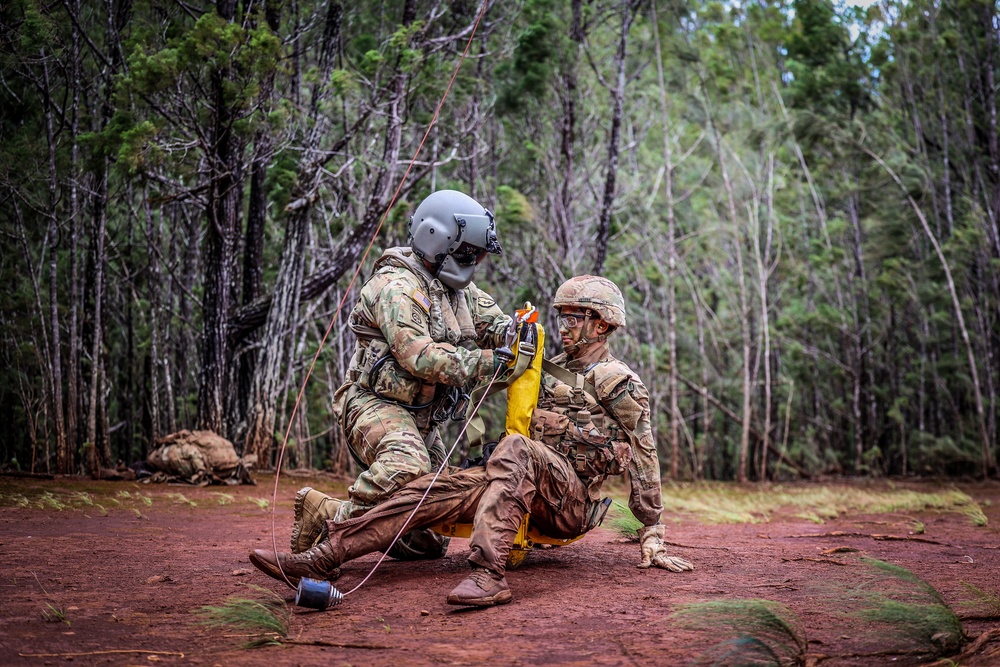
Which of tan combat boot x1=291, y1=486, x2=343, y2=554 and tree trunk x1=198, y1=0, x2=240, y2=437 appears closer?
tan combat boot x1=291, y1=486, x2=343, y2=554

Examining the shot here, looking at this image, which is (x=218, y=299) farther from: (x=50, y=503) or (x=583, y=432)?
(x=583, y=432)

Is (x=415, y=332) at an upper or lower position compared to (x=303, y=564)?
upper

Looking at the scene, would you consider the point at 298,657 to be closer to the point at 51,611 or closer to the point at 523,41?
the point at 51,611

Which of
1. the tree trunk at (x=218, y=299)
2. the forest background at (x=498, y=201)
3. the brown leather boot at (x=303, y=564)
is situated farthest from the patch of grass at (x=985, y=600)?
the tree trunk at (x=218, y=299)

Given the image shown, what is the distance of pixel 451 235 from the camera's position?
4.99 m

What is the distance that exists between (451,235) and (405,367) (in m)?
0.80

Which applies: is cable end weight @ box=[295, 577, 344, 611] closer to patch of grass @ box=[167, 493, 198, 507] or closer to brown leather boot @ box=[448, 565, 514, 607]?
brown leather boot @ box=[448, 565, 514, 607]

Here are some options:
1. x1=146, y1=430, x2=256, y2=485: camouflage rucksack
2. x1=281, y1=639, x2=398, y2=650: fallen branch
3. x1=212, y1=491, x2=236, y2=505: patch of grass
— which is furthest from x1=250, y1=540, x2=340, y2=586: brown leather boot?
x1=146, y1=430, x2=256, y2=485: camouflage rucksack

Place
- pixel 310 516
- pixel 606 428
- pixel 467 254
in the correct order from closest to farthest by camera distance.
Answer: pixel 310 516 < pixel 606 428 < pixel 467 254

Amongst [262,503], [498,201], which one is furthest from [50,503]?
[498,201]

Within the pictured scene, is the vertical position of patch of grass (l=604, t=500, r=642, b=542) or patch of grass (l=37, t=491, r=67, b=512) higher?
patch of grass (l=604, t=500, r=642, b=542)

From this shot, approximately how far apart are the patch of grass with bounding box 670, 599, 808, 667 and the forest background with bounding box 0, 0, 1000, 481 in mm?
8323

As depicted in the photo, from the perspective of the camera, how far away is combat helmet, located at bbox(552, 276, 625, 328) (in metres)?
4.78

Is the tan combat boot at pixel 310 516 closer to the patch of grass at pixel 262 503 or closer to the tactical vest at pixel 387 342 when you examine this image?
the tactical vest at pixel 387 342
